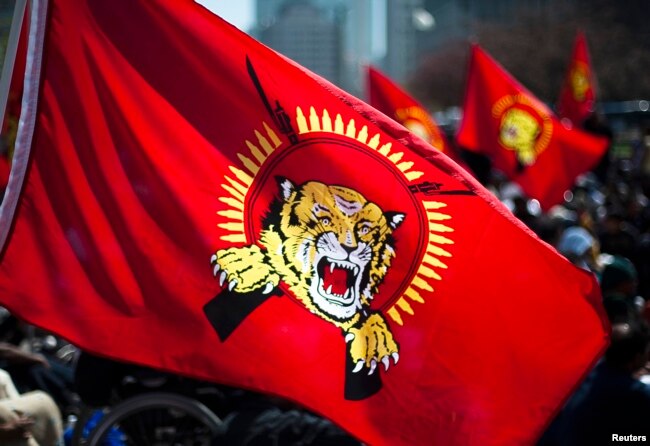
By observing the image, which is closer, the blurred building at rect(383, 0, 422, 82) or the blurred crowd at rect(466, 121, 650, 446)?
the blurred crowd at rect(466, 121, 650, 446)

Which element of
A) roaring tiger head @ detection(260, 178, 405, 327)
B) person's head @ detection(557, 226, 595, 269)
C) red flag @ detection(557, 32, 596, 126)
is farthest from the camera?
red flag @ detection(557, 32, 596, 126)

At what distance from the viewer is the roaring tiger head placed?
4234mm

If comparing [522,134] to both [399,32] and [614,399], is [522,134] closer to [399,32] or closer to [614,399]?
[614,399]

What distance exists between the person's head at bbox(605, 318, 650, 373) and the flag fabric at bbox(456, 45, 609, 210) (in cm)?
701

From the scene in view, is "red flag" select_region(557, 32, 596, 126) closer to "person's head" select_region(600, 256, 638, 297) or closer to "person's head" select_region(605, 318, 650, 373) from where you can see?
"person's head" select_region(600, 256, 638, 297)

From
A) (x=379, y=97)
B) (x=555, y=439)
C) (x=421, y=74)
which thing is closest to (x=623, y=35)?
(x=421, y=74)

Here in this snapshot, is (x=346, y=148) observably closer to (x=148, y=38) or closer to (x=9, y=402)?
(x=148, y=38)

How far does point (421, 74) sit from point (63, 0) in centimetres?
8747

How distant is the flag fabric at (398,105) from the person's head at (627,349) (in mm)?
8186

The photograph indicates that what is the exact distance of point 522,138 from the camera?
1214cm

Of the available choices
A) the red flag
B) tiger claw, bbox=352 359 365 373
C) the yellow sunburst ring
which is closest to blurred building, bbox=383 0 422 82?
the red flag

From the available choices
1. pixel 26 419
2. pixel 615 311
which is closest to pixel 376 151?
pixel 26 419

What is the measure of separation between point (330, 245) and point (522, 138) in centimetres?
812

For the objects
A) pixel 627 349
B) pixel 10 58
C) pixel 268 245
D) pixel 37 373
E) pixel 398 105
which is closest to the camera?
pixel 10 58
